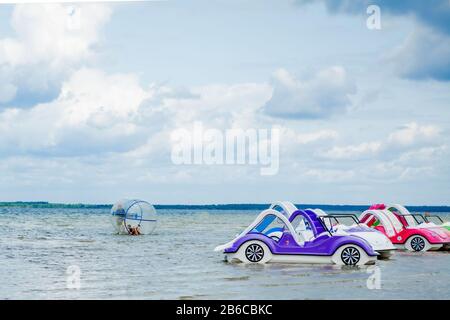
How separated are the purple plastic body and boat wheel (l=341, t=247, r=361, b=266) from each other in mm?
143

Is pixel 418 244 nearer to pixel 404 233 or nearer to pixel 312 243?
pixel 404 233

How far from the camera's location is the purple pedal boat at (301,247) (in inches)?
573

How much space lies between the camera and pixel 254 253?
14.9 m

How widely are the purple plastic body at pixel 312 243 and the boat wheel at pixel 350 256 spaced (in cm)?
14

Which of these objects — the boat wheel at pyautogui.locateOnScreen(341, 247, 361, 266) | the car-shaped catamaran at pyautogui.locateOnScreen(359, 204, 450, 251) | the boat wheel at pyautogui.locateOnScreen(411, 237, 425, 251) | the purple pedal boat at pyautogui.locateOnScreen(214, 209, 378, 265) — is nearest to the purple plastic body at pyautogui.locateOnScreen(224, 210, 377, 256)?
the purple pedal boat at pyautogui.locateOnScreen(214, 209, 378, 265)

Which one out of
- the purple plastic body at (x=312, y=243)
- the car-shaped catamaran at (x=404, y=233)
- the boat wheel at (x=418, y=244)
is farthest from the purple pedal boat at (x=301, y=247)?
the boat wheel at (x=418, y=244)

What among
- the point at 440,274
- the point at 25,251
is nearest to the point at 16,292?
the point at 440,274

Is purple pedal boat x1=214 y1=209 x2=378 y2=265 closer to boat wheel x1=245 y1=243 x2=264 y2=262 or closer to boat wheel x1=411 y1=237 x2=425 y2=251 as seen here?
boat wheel x1=245 y1=243 x2=264 y2=262

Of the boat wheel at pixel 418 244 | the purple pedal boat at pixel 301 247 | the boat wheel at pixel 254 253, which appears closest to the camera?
the purple pedal boat at pixel 301 247

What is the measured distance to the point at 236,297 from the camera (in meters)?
10.5

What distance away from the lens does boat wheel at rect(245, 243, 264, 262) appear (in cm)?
1483

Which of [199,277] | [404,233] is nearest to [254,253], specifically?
[199,277]

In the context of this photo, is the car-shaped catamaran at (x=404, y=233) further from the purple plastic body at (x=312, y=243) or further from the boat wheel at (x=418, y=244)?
the purple plastic body at (x=312, y=243)
